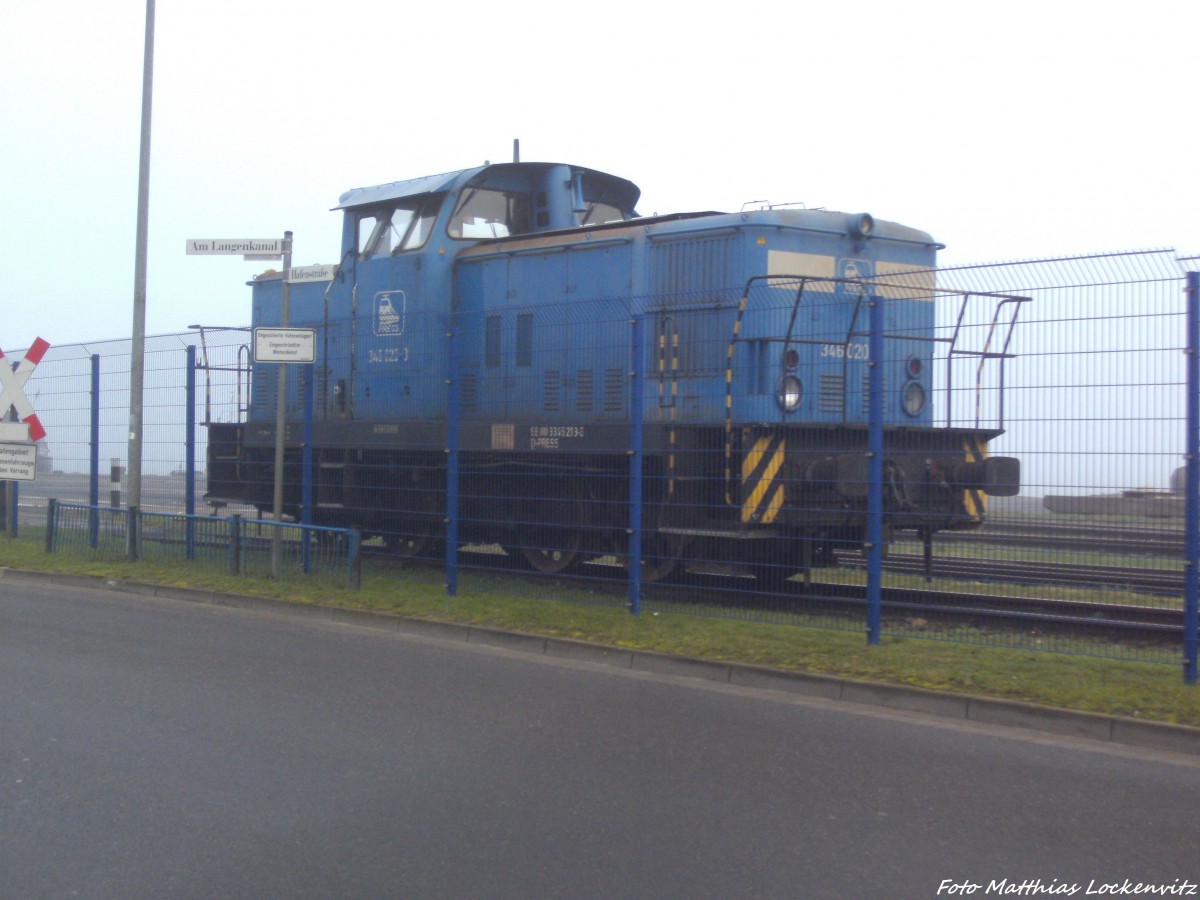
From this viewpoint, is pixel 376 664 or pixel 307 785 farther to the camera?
pixel 376 664

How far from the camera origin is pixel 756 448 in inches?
366

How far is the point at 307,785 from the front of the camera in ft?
17.4

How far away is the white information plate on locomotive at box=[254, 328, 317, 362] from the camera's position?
11.1 metres

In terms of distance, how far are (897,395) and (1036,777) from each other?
5.50m

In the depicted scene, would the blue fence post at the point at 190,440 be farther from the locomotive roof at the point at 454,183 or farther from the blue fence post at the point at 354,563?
the blue fence post at the point at 354,563

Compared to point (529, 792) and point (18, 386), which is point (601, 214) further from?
point (529, 792)

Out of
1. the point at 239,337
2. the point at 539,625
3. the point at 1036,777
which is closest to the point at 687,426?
the point at 539,625

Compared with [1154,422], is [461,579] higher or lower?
lower

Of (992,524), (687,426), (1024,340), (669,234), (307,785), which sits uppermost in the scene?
(669,234)

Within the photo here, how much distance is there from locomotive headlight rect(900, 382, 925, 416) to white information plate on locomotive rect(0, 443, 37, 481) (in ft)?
35.5

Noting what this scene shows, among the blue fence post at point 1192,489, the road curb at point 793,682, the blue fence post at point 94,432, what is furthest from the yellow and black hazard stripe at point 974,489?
the blue fence post at point 94,432

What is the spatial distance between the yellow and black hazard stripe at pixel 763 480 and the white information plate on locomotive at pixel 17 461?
389 inches

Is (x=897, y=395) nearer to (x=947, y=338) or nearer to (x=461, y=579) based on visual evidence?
(x=947, y=338)

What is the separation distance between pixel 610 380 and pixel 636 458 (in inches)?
58.9
